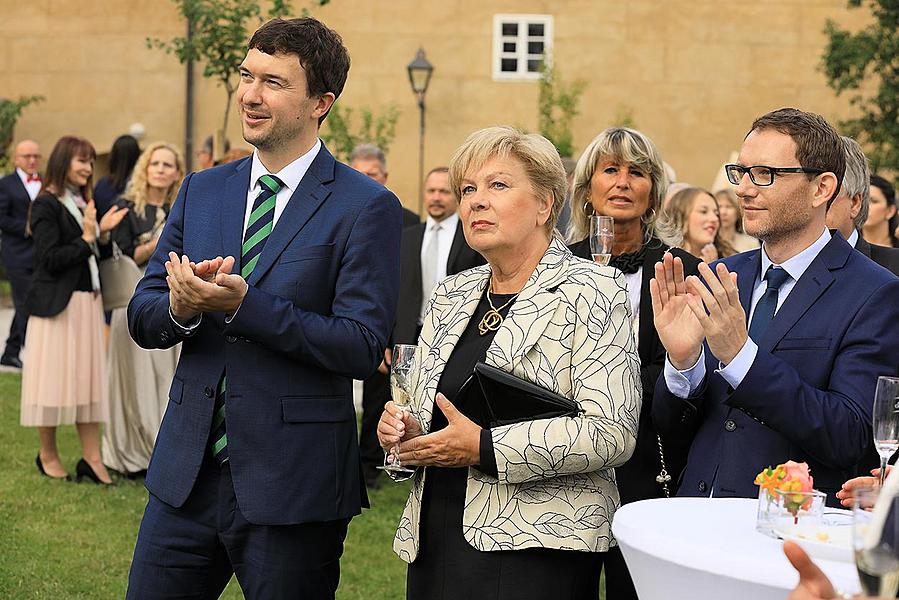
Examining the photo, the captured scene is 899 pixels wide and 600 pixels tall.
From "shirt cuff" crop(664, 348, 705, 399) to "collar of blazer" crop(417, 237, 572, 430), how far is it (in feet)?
1.32

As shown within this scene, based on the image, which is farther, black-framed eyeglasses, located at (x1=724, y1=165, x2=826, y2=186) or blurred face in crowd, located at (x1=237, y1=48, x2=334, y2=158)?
blurred face in crowd, located at (x1=237, y1=48, x2=334, y2=158)

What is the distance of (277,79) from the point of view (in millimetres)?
4027

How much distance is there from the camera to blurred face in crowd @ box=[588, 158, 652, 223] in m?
5.30

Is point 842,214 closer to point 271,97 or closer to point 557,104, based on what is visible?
point 271,97

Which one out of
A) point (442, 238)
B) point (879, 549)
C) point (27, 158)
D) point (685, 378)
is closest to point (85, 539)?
point (442, 238)

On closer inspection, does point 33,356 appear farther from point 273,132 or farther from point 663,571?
point 663,571

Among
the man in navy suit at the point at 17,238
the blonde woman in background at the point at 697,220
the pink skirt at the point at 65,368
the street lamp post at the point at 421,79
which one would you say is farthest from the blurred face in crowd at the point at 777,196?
the street lamp post at the point at 421,79

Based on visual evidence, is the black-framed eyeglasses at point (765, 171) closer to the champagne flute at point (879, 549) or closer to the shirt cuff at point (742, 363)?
the shirt cuff at point (742, 363)

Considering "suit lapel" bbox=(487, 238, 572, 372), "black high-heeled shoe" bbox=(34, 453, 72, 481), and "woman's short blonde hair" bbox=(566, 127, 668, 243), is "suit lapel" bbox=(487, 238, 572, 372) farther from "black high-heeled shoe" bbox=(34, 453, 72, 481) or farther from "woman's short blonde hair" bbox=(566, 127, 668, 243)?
"black high-heeled shoe" bbox=(34, 453, 72, 481)

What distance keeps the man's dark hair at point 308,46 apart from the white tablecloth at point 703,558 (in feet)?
5.58

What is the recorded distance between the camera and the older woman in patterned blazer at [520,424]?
381cm

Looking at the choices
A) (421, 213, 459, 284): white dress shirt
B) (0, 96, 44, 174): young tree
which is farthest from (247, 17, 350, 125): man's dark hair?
(0, 96, 44, 174): young tree

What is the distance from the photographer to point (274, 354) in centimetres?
395

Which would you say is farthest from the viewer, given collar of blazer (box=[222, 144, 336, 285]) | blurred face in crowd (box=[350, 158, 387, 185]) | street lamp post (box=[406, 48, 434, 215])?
street lamp post (box=[406, 48, 434, 215])
